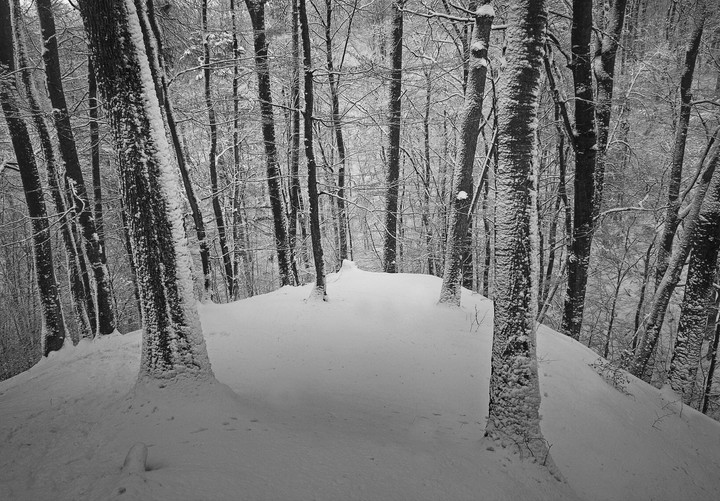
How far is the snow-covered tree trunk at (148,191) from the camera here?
3.49 meters

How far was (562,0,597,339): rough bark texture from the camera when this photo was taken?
6.42m

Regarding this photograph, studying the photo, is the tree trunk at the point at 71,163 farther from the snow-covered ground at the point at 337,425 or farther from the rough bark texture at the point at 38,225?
the snow-covered ground at the point at 337,425

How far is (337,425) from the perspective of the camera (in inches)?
145

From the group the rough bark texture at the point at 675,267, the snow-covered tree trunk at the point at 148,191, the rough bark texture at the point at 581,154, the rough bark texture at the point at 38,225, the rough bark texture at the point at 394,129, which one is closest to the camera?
the snow-covered tree trunk at the point at 148,191

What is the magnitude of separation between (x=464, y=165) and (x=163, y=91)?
20.8 ft

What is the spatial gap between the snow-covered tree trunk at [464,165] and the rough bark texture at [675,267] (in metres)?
4.51

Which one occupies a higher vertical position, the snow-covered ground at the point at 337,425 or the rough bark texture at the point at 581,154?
the rough bark texture at the point at 581,154

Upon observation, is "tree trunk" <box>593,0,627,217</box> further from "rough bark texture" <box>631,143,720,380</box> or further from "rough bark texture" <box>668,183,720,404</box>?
"rough bark texture" <box>668,183,720,404</box>

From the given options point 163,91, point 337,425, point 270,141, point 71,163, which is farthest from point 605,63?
point 71,163

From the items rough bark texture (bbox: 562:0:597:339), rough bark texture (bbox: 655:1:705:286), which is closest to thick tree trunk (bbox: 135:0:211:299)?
rough bark texture (bbox: 562:0:597:339)

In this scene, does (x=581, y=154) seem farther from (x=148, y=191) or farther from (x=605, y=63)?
(x=148, y=191)

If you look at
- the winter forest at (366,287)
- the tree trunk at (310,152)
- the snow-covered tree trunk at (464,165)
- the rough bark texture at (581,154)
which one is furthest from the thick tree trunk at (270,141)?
the rough bark texture at (581,154)

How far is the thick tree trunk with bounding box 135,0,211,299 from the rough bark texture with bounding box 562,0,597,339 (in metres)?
7.92

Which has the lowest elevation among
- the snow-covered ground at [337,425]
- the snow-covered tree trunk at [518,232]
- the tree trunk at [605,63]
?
the snow-covered ground at [337,425]
